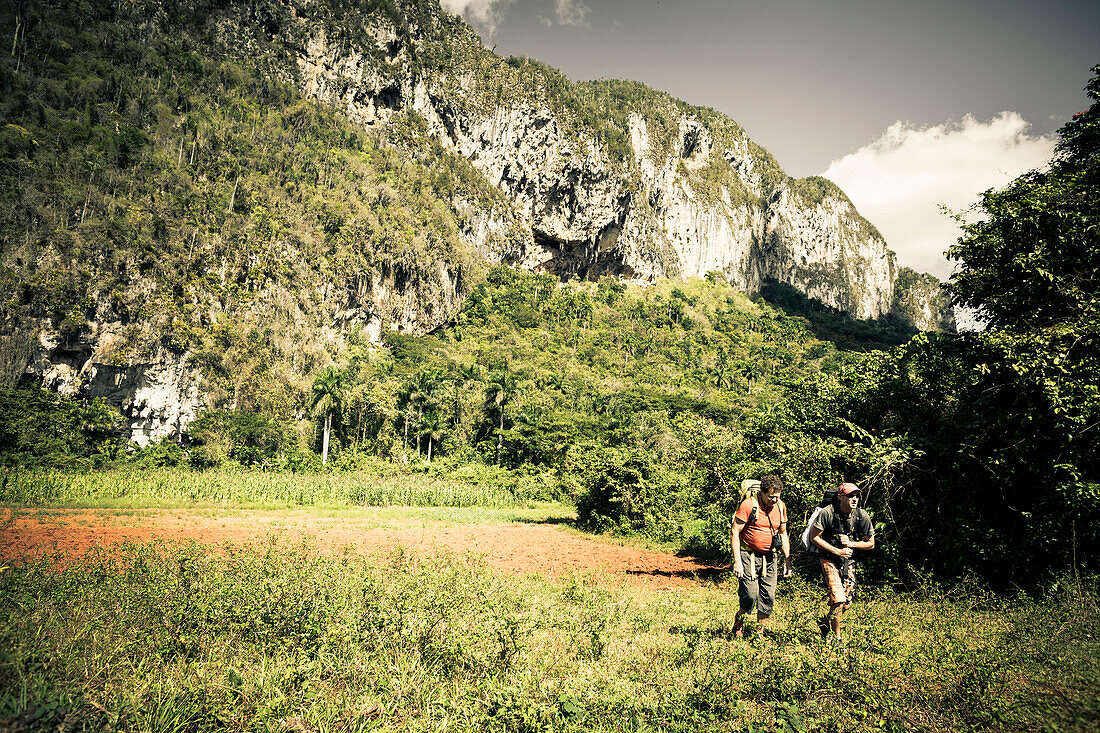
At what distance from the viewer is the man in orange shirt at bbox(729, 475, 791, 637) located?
16.4 feet

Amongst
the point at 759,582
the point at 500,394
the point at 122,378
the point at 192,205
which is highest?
the point at 192,205

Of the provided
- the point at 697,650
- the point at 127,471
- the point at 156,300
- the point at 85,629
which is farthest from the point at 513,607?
the point at 156,300

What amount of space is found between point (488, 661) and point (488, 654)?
12cm

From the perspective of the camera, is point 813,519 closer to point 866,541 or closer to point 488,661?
point 866,541

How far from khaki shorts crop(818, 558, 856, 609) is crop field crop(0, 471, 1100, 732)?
0.35 m

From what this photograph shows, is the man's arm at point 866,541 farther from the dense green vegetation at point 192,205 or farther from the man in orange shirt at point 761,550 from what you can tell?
the dense green vegetation at point 192,205

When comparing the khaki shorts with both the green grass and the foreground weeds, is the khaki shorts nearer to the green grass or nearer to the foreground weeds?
the foreground weeds

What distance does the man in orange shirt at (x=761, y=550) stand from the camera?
5000mm

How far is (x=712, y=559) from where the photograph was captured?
1172 centimetres

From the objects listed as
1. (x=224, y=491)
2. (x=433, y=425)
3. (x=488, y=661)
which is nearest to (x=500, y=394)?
(x=433, y=425)

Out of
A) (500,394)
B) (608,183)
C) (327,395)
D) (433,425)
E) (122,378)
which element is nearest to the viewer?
(122,378)

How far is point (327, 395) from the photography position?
1507 inches

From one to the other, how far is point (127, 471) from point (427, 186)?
222 ft

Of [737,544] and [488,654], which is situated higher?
[737,544]
